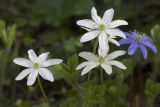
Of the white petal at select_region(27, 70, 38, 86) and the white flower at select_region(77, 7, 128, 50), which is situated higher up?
the white flower at select_region(77, 7, 128, 50)

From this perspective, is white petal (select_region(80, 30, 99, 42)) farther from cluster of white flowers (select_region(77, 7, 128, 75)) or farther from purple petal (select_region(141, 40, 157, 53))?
purple petal (select_region(141, 40, 157, 53))

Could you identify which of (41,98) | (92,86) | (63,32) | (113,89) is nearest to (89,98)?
(92,86)

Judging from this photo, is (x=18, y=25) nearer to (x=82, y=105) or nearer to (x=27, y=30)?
(x=27, y=30)

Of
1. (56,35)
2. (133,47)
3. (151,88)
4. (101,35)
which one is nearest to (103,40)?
(101,35)

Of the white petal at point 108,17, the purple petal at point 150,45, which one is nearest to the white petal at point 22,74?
the white petal at point 108,17

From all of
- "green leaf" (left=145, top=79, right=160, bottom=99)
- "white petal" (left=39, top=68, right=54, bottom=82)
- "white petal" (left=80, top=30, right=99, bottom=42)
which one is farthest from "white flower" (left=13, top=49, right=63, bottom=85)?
"green leaf" (left=145, top=79, right=160, bottom=99)
